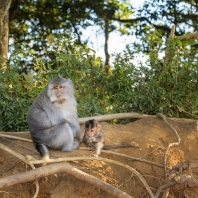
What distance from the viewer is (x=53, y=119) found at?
20.9ft

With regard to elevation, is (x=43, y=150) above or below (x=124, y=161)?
above

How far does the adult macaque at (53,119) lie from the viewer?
20.7 feet

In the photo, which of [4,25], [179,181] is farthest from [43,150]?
[4,25]

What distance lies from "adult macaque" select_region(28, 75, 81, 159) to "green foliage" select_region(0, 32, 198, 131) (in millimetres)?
1570

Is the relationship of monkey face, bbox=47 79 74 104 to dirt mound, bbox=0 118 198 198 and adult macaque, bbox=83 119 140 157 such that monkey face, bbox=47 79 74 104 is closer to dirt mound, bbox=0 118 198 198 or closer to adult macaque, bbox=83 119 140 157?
adult macaque, bbox=83 119 140 157

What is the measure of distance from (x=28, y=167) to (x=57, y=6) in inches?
324

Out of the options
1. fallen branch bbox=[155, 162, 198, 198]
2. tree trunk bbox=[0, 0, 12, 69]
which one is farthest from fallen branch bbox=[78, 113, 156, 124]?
tree trunk bbox=[0, 0, 12, 69]

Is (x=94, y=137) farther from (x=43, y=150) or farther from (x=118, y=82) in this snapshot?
(x=118, y=82)

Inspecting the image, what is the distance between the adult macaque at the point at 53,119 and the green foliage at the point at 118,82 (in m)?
1.57

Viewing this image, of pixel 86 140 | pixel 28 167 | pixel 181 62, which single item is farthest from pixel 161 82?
pixel 28 167

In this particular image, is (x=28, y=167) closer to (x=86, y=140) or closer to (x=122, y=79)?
(x=86, y=140)

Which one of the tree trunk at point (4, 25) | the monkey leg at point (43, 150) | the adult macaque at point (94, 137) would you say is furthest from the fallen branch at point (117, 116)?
the tree trunk at point (4, 25)

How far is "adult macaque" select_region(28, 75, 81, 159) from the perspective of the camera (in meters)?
6.30

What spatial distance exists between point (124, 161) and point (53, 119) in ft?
4.03
